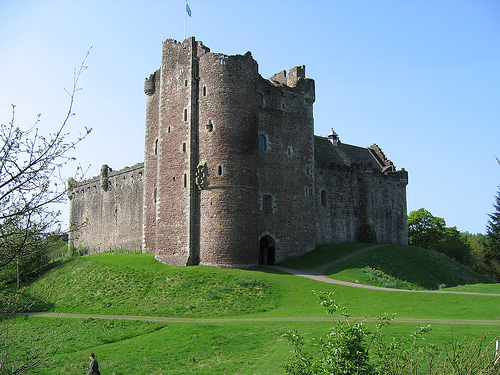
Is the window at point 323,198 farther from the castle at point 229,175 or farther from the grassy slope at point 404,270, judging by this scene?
the grassy slope at point 404,270

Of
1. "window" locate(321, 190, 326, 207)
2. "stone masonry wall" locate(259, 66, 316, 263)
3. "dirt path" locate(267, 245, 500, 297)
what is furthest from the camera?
"window" locate(321, 190, 326, 207)

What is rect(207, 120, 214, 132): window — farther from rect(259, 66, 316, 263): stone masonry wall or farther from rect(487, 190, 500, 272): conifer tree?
rect(487, 190, 500, 272): conifer tree

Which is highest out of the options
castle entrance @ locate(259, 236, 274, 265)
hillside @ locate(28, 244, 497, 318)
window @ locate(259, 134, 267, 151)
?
window @ locate(259, 134, 267, 151)

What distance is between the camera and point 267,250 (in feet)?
130

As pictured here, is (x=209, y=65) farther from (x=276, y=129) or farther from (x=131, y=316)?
(x=131, y=316)

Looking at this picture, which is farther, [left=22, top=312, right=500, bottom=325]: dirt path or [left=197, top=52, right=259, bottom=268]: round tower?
[left=197, top=52, right=259, bottom=268]: round tower

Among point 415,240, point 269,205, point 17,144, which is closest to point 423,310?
point 269,205

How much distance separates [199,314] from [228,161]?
43.9 ft

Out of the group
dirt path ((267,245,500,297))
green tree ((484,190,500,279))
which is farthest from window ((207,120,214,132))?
green tree ((484,190,500,279))

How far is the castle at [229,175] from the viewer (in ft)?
114

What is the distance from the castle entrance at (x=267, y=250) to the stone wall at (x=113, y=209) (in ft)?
41.7

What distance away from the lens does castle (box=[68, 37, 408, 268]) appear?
34.8 m

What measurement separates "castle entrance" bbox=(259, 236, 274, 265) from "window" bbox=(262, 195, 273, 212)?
247 centimetres

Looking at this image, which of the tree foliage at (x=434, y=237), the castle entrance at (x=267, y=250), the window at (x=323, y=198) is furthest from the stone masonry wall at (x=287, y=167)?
the tree foliage at (x=434, y=237)
